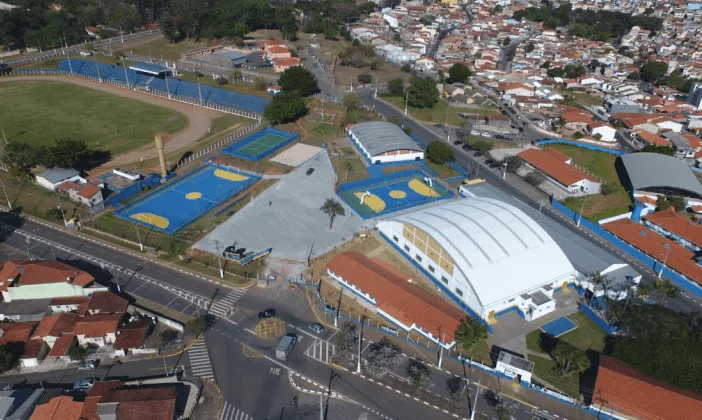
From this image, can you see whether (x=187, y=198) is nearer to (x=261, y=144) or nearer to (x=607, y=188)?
(x=261, y=144)

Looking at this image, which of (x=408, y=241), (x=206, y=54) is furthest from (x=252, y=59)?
(x=408, y=241)

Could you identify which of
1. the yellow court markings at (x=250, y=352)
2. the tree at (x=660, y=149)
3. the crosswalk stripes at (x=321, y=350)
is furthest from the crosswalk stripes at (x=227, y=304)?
the tree at (x=660, y=149)

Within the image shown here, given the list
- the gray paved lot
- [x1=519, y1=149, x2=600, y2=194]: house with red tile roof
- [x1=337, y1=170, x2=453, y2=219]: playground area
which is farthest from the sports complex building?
[x1=519, y1=149, x2=600, y2=194]: house with red tile roof

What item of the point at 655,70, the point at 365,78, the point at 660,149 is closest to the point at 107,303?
the point at 365,78

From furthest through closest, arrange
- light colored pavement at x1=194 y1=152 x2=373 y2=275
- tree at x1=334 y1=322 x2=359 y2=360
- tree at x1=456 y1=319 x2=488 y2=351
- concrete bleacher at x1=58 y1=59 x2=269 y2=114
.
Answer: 1. concrete bleacher at x1=58 y1=59 x2=269 y2=114
2. light colored pavement at x1=194 y1=152 x2=373 y2=275
3. tree at x1=334 y1=322 x2=359 y2=360
4. tree at x1=456 y1=319 x2=488 y2=351

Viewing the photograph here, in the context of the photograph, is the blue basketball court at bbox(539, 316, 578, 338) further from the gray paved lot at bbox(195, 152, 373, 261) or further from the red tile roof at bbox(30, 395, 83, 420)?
the red tile roof at bbox(30, 395, 83, 420)

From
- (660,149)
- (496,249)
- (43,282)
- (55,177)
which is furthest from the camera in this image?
(660,149)
